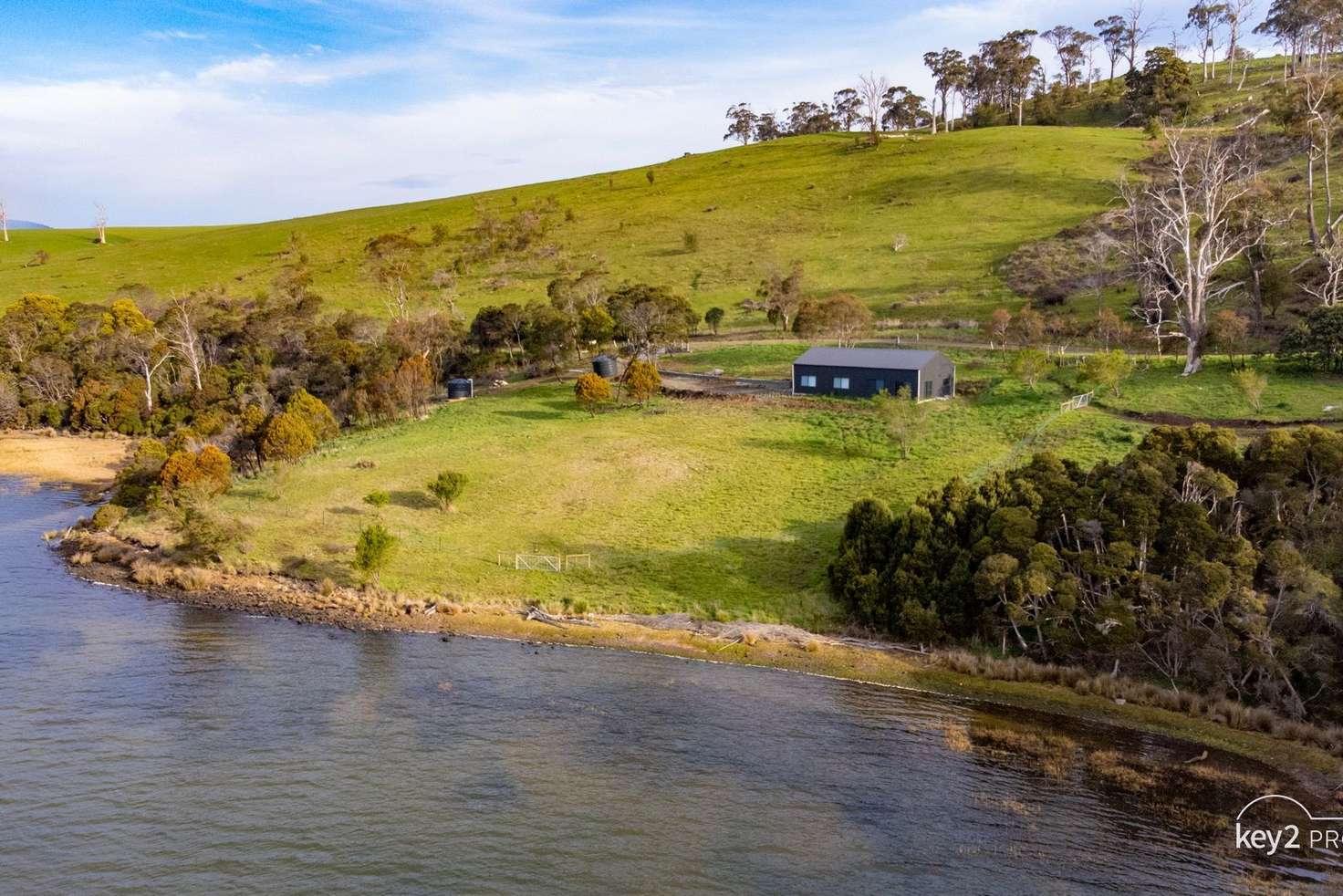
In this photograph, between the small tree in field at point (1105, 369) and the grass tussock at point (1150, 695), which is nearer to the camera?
the grass tussock at point (1150, 695)

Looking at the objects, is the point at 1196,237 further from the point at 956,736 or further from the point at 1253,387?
the point at 956,736

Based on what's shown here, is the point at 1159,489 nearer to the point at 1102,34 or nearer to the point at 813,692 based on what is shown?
the point at 813,692

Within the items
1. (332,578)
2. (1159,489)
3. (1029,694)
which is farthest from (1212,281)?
(332,578)

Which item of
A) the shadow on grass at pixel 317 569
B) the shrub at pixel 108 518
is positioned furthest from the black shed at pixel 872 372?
the shrub at pixel 108 518

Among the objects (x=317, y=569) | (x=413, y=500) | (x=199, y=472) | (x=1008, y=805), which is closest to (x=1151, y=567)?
(x=1008, y=805)

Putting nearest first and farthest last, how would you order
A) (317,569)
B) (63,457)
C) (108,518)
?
1. (317,569)
2. (108,518)
3. (63,457)

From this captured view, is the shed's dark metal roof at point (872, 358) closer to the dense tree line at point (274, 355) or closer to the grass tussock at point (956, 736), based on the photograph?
the dense tree line at point (274, 355)

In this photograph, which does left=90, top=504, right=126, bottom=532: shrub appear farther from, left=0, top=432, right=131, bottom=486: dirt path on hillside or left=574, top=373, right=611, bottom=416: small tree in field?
left=574, top=373, right=611, bottom=416: small tree in field

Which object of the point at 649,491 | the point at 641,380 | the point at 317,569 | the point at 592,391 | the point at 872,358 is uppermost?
the point at 872,358
